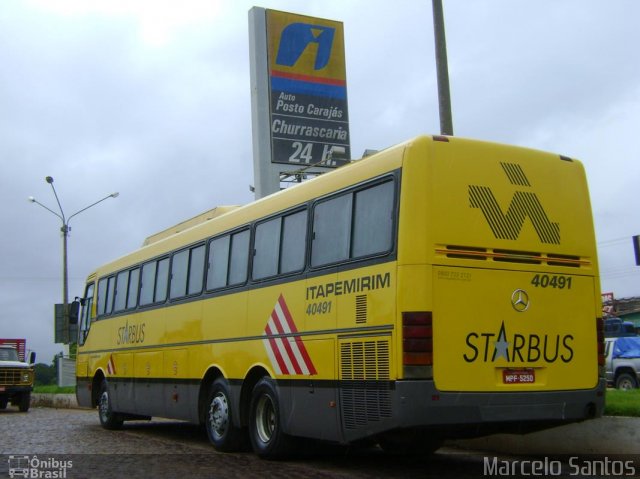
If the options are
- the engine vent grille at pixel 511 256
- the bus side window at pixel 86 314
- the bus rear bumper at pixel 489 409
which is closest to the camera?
the bus rear bumper at pixel 489 409

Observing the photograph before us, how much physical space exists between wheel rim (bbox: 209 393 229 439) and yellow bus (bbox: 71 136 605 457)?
1.27ft

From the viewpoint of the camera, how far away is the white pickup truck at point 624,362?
23.0 m

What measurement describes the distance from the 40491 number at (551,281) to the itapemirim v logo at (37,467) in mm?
5475

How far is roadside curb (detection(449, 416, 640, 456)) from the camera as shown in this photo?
9516 millimetres

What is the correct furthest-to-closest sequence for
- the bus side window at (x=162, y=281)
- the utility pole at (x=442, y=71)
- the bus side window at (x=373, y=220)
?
the bus side window at (x=162, y=281) < the utility pole at (x=442, y=71) < the bus side window at (x=373, y=220)

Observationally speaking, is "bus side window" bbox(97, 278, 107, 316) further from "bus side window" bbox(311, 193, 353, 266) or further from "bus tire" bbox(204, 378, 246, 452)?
"bus side window" bbox(311, 193, 353, 266)

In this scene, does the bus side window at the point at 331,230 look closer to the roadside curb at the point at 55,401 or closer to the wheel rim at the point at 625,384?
the wheel rim at the point at 625,384

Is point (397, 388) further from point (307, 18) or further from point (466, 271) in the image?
point (307, 18)

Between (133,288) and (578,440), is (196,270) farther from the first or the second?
(578,440)

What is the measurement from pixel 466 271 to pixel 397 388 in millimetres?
1347

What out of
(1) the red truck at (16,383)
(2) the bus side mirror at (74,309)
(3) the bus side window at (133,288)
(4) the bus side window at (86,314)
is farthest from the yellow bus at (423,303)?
(1) the red truck at (16,383)

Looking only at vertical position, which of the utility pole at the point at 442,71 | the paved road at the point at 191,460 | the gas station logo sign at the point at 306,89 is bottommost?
the paved road at the point at 191,460

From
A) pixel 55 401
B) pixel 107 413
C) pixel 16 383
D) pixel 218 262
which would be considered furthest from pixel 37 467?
pixel 55 401

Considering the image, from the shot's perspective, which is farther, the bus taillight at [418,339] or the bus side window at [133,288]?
the bus side window at [133,288]
